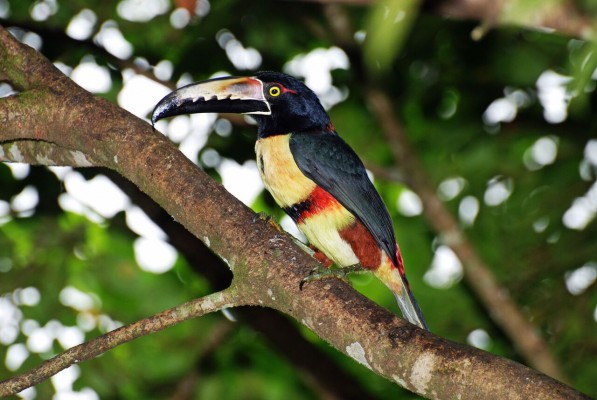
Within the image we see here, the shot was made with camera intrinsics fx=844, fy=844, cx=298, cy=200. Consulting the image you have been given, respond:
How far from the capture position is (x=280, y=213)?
6.11 meters

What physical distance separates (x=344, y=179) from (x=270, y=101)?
56 cm

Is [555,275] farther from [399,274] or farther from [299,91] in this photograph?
[299,91]

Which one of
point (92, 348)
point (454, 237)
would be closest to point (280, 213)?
point (454, 237)

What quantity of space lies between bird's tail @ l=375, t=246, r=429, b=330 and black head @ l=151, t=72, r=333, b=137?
2.67 feet

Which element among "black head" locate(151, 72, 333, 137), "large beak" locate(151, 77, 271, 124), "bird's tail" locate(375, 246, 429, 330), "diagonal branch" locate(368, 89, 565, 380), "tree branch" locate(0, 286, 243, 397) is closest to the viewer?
"tree branch" locate(0, 286, 243, 397)

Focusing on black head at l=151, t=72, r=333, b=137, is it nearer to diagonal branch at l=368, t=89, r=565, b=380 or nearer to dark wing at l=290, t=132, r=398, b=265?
dark wing at l=290, t=132, r=398, b=265

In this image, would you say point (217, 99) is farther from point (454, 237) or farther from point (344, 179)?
point (454, 237)

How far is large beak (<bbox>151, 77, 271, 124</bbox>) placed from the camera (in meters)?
3.74

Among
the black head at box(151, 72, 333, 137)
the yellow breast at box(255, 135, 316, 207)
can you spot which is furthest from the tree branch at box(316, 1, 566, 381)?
the yellow breast at box(255, 135, 316, 207)

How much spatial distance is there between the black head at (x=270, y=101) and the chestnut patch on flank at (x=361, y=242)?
2.00 feet

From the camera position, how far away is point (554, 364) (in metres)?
5.03

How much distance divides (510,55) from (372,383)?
2.70 m

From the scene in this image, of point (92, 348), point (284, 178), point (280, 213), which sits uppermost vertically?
point (92, 348)

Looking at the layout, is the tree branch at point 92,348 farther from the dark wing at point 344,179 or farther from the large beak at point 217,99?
the dark wing at point 344,179
